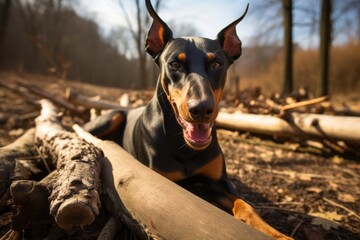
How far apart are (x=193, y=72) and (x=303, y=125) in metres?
2.67

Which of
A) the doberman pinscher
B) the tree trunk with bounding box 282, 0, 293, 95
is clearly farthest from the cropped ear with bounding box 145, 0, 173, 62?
the tree trunk with bounding box 282, 0, 293, 95

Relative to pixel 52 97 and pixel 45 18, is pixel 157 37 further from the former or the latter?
pixel 45 18

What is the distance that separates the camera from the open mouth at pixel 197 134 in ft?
5.72

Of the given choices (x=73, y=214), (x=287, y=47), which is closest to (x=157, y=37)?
(x=73, y=214)

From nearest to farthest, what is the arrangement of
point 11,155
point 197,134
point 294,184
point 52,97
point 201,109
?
point 201,109 < point 197,134 < point 11,155 < point 294,184 < point 52,97

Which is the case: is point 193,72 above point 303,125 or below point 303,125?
above

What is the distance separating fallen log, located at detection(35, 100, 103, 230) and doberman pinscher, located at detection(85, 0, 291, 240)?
492mm

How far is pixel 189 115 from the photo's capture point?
1.60m

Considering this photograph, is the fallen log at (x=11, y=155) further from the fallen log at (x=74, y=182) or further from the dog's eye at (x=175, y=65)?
the dog's eye at (x=175, y=65)

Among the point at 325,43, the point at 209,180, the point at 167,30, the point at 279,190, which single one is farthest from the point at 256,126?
the point at 325,43

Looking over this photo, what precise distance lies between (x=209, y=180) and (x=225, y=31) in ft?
3.92

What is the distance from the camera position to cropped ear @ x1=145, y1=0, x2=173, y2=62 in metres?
2.06

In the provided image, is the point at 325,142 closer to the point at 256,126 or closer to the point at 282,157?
the point at 282,157

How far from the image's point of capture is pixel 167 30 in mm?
2078
